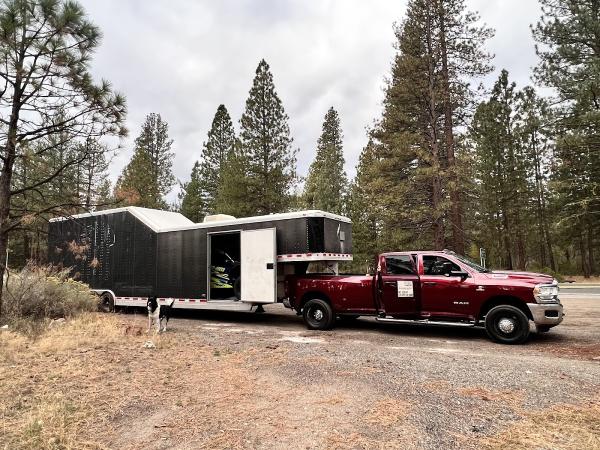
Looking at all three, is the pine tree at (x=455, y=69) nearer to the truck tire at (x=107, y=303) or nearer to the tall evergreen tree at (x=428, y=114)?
the tall evergreen tree at (x=428, y=114)

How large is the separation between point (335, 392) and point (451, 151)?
14929mm

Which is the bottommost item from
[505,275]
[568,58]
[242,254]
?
[505,275]

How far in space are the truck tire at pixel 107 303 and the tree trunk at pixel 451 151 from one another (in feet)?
45.2

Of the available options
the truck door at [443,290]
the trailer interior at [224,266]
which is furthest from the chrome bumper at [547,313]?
the trailer interior at [224,266]

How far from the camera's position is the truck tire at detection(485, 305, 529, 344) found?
25.5 ft

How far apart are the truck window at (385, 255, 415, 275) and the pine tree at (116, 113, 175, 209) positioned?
2806cm

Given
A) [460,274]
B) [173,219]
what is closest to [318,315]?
[460,274]

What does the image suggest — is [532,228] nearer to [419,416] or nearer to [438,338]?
[438,338]

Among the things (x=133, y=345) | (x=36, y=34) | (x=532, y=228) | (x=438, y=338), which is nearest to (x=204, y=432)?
(x=133, y=345)

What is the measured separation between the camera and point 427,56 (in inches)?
707

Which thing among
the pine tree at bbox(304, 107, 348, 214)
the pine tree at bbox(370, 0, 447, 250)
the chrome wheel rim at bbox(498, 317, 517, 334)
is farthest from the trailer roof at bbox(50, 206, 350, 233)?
the pine tree at bbox(304, 107, 348, 214)

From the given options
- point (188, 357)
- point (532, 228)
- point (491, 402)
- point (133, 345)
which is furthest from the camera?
point (532, 228)

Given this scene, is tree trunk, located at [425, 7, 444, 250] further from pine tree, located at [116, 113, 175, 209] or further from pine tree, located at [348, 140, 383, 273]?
pine tree, located at [116, 113, 175, 209]

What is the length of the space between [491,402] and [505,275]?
4.44 metres
